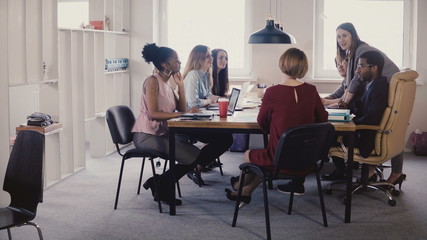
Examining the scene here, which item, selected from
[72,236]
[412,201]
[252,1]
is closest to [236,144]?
[252,1]

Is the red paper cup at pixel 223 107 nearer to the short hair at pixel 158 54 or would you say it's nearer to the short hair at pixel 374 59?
the short hair at pixel 158 54

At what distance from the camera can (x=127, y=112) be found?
Answer: 16.3 ft

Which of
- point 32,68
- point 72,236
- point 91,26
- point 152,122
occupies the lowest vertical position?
point 72,236

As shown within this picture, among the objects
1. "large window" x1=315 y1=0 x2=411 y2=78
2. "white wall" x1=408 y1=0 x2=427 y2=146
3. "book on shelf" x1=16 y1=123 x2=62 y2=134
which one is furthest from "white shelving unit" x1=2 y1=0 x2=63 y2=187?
"white wall" x1=408 y1=0 x2=427 y2=146

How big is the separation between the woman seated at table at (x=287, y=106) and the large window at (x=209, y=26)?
11.9ft

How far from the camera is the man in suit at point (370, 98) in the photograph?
189 inches

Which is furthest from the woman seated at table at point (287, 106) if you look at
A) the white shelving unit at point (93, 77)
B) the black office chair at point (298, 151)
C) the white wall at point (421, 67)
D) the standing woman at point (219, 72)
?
the white wall at point (421, 67)

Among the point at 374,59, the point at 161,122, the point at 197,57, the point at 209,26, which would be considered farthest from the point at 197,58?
the point at 209,26

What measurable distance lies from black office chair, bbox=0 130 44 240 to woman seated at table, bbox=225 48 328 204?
1.59 m

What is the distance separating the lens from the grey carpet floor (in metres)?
4.18

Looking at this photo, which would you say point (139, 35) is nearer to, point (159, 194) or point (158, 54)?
point (158, 54)

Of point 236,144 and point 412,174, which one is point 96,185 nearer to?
point 236,144

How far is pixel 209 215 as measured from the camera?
4.61 m

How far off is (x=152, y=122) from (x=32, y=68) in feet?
3.94
